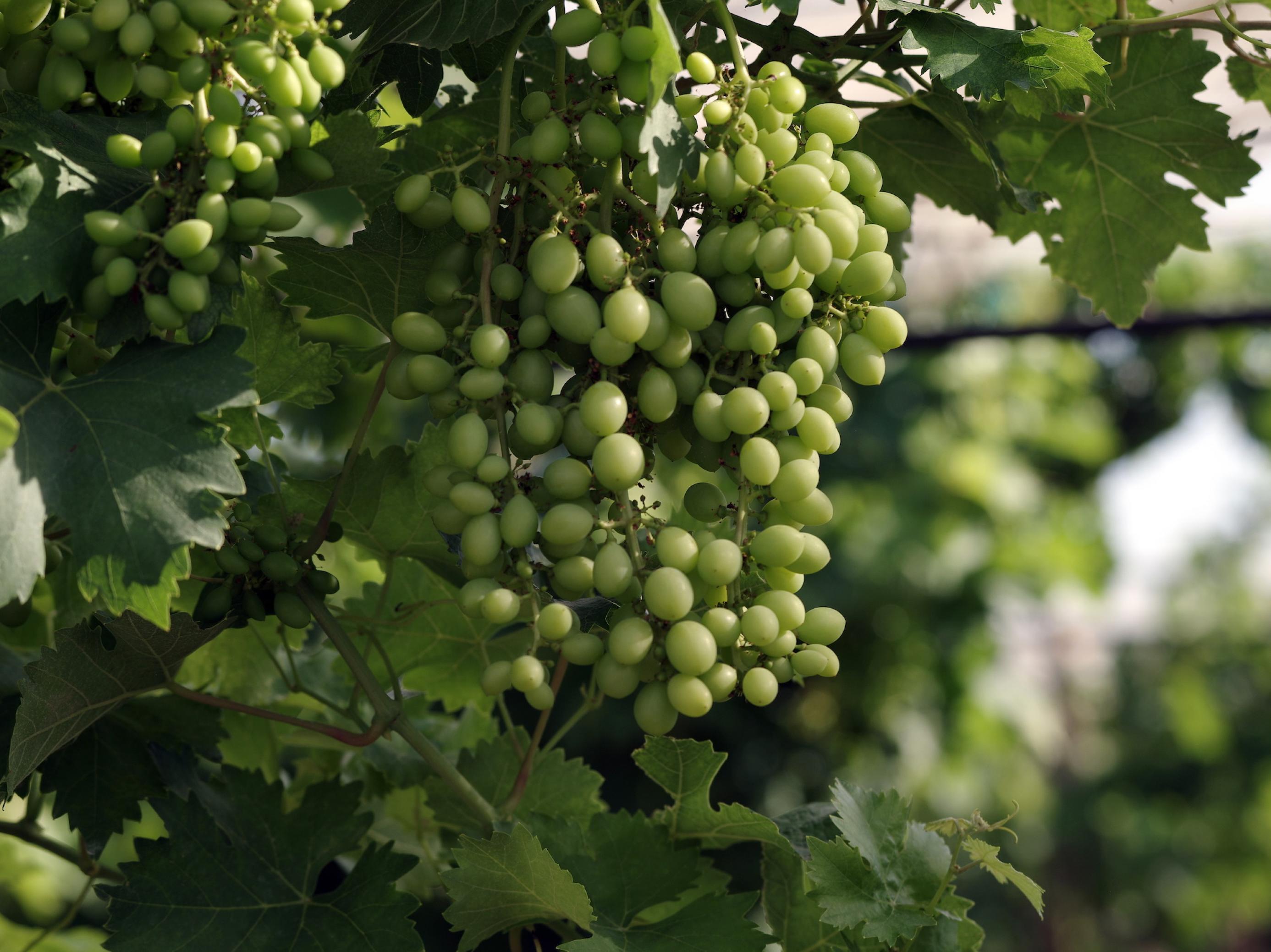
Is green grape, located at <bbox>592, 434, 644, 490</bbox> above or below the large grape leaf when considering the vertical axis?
above

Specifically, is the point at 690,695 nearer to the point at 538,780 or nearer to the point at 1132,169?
the point at 538,780

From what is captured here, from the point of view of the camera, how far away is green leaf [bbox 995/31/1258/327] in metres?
0.68

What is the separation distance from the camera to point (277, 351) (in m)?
0.55

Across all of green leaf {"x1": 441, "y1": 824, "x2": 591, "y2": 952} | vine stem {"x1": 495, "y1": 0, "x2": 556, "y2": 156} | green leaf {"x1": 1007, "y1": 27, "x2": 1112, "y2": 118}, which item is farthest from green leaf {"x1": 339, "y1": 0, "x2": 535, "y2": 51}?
green leaf {"x1": 441, "y1": 824, "x2": 591, "y2": 952}

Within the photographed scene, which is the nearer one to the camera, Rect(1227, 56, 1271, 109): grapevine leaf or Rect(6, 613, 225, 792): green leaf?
Rect(6, 613, 225, 792): green leaf

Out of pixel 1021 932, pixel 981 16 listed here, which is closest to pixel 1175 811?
pixel 1021 932

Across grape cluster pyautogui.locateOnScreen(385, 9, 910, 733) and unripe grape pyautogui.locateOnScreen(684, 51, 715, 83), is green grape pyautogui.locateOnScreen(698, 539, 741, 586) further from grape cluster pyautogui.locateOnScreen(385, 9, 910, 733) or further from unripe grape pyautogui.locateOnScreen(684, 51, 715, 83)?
unripe grape pyautogui.locateOnScreen(684, 51, 715, 83)

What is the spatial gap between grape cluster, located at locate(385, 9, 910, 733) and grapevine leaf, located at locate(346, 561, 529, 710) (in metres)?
0.20

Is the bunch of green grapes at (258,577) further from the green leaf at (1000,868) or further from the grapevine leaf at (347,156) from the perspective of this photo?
the green leaf at (1000,868)

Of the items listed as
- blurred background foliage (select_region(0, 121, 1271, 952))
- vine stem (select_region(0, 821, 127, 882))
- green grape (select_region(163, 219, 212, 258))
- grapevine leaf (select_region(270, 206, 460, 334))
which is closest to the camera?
green grape (select_region(163, 219, 212, 258))

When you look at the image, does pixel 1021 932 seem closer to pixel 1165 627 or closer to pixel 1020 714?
pixel 1165 627

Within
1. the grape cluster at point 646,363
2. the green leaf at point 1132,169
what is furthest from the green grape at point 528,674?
the green leaf at point 1132,169

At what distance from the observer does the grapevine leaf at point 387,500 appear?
0.58 m

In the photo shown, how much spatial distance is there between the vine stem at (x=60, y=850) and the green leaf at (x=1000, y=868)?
0.43m
